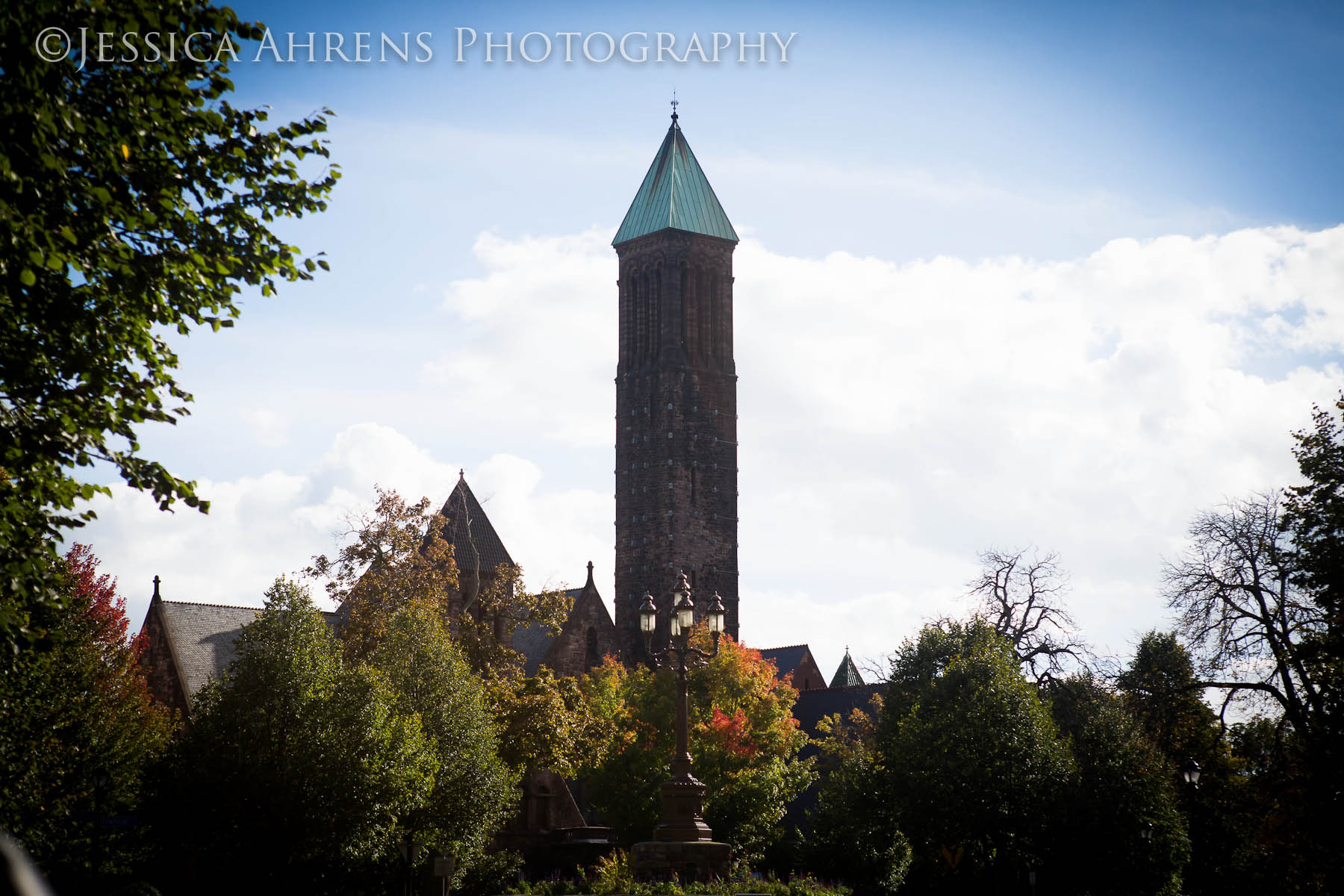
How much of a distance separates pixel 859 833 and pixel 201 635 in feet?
105

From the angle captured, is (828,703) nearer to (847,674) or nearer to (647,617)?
(847,674)

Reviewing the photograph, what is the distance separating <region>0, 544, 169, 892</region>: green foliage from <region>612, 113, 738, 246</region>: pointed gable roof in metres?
40.9

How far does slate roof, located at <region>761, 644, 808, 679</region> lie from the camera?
267 ft

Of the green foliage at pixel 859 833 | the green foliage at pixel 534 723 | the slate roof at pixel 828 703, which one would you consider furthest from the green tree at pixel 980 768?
the slate roof at pixel 828 703


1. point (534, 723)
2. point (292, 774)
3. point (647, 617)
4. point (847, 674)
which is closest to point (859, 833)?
point (534, 723)

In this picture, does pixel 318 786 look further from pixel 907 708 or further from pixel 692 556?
pixel 692 556

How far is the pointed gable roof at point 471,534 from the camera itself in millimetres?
61344

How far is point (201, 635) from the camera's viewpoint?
57.4 m

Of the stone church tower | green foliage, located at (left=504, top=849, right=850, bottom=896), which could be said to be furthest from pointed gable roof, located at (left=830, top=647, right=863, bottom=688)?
green foliage, located at (left=504, top=849, right=850, bottom=896)

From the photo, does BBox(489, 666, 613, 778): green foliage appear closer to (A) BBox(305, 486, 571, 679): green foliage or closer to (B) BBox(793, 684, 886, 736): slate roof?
(A) BBox(305, 486, 571, 679): green foliage

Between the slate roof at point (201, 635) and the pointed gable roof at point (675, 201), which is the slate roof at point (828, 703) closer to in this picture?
the pointed gable roof at point (675, 201)

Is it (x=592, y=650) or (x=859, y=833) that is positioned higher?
(x=592, y=650)

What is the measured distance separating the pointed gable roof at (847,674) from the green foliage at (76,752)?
60175mm

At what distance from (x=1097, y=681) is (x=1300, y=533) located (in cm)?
2100
